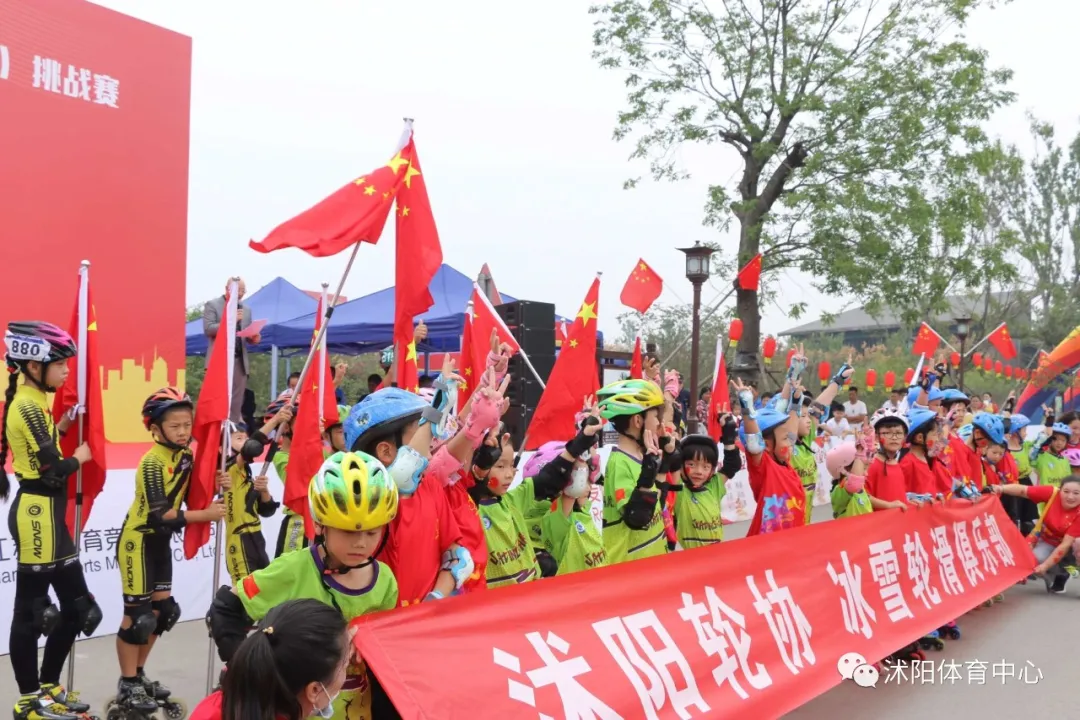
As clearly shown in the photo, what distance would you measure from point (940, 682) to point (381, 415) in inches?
190

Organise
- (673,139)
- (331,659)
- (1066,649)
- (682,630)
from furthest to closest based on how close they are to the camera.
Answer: (673,139) → (1066,649) → (682,630) → (331,659)

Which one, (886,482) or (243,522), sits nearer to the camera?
(243,522)

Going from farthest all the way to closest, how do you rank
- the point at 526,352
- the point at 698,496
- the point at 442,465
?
the point at 526,352 < the point at 698,496 < the point at 442,465

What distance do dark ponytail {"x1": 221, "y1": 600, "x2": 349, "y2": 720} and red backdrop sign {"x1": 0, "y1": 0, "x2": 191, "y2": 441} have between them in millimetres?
8576

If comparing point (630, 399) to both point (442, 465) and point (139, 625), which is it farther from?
point (139, 625)

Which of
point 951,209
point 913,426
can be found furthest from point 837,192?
point 913,426

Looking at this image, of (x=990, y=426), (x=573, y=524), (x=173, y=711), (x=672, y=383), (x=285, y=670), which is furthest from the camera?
(x=990, y=426)

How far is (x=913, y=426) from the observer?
26.3 ft

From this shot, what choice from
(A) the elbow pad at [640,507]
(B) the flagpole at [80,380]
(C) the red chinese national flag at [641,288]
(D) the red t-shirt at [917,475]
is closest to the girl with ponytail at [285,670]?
(A) the elbow pad at [640,507]

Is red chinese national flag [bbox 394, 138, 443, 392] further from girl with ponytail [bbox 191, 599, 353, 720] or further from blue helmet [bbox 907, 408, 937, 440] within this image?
blue helmet [bbox 907, 408, 937, 440]

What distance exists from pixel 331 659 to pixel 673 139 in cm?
2012

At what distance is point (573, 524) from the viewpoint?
5566 mm

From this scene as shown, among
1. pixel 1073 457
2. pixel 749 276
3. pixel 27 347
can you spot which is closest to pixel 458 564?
pixel 27 347

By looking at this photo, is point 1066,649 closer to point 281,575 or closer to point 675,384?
point 675,384
